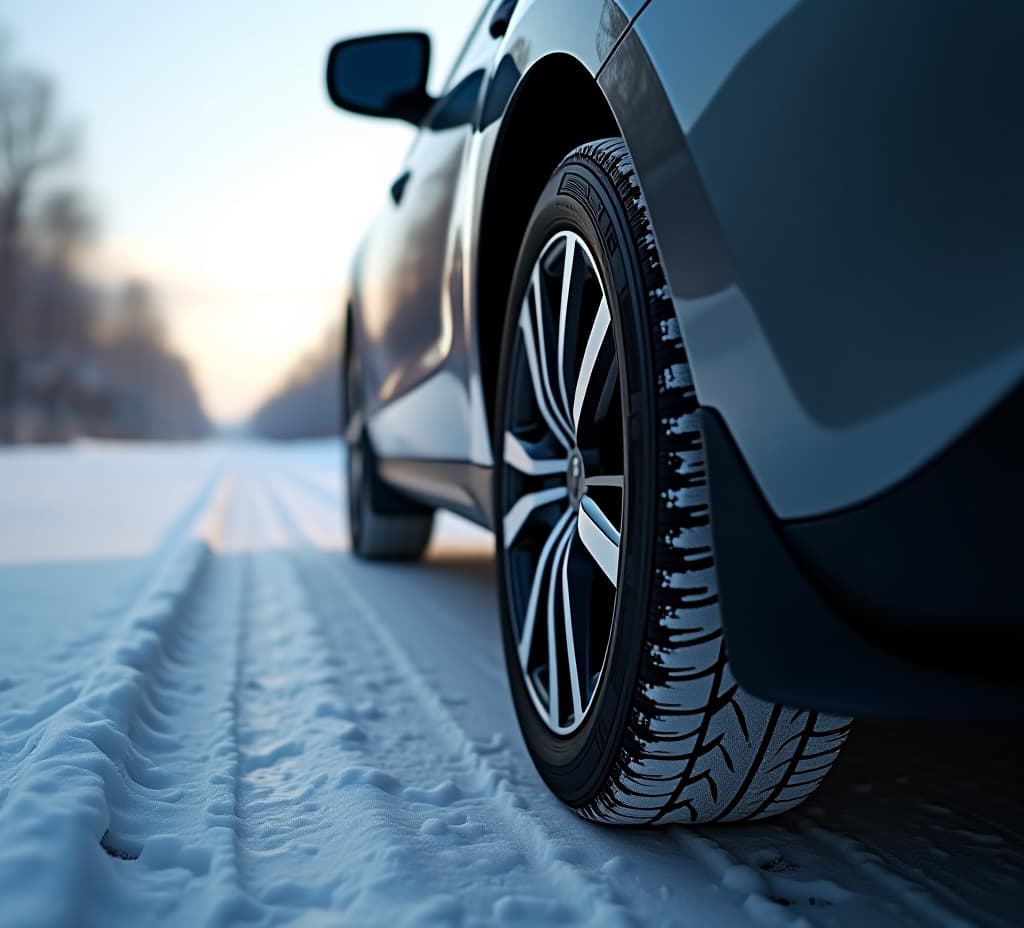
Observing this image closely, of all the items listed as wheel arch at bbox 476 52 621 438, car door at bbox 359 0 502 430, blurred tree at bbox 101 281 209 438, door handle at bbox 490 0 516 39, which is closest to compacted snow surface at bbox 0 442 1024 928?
wheel arch at bbox 476 52 621 438

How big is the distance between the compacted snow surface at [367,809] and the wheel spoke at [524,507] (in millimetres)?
455

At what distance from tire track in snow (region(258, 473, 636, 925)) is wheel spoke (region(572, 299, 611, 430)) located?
26.5 inches

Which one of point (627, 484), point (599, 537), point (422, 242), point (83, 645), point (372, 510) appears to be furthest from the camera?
point (372, 510)

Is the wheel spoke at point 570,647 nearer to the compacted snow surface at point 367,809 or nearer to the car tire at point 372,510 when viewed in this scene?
the compacted snow surface at point 367,809

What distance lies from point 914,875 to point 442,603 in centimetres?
239

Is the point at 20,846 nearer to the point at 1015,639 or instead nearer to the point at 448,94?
the point at 1015,639

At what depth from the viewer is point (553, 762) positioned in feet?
5.01

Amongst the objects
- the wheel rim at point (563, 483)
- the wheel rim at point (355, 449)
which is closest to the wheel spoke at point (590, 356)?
the wheel rim at point (563, 483)

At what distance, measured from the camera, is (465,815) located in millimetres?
1569

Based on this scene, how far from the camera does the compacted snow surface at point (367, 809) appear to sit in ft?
3.99

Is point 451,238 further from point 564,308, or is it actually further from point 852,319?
point 852,319

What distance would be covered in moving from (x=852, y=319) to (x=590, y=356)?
59cm

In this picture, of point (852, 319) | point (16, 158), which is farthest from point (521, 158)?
point (16, 158)

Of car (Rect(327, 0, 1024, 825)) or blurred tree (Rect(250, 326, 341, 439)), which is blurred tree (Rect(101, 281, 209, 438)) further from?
car (Rect(327, 0, 1024, 825))
